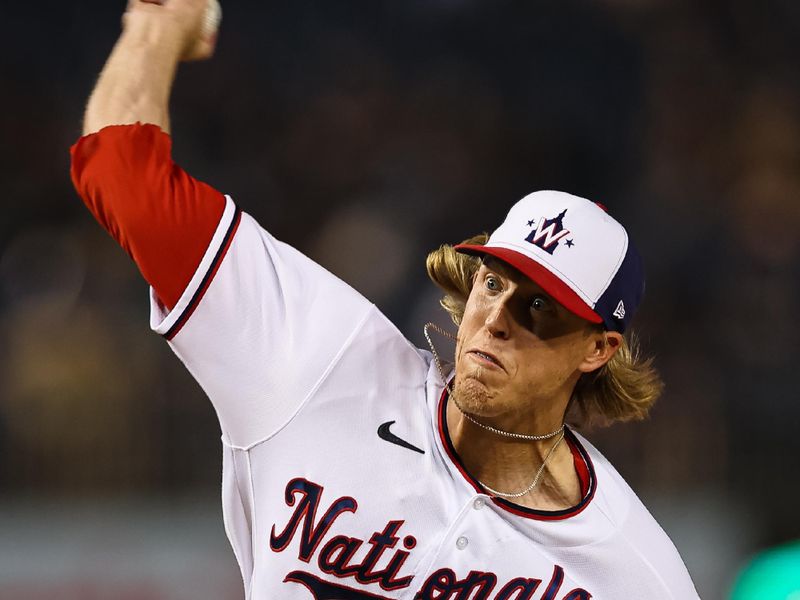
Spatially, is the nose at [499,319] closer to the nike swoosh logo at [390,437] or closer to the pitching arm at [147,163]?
the nike swoosh logo at [390,437]

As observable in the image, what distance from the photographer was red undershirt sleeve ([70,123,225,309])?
1.80m

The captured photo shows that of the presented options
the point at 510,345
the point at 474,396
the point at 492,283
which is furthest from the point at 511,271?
the point at 474,396

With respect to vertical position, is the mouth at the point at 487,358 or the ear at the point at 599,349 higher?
the ear at the point at 599,349

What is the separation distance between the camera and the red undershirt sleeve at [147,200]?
180 centimetres

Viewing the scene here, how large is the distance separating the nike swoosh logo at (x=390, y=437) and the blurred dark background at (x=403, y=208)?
91.0 inches

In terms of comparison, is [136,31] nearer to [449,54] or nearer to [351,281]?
[351,281]

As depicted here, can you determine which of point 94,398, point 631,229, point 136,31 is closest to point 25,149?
point 94,398

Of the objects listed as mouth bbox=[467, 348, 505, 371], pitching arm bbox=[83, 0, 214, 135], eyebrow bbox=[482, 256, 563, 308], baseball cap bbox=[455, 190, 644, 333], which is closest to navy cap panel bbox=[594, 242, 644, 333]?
baseball cap bbox=[455, 190, 644, 333]

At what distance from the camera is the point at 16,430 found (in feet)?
15.2

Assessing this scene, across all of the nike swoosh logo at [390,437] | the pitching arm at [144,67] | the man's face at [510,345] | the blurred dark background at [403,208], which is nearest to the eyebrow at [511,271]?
the man's face at [510,345]

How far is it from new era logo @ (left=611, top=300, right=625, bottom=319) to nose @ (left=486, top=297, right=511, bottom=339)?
0.26m

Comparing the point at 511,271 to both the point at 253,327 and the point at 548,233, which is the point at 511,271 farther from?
the point at 253,327

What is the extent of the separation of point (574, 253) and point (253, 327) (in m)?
0.64

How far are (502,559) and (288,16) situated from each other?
4.45 metres
